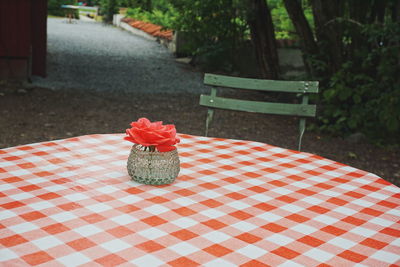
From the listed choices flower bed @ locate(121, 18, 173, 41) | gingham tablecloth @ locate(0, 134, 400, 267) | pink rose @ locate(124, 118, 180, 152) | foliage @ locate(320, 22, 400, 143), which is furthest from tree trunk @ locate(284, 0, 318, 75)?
flower bed @ locate(121, 18, 173, 41)

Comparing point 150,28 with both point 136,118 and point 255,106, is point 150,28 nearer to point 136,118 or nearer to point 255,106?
point 136,118

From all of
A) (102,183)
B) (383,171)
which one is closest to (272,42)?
(383,171)

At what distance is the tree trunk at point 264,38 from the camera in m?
8.16

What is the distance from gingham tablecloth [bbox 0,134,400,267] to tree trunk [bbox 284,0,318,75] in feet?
16.2

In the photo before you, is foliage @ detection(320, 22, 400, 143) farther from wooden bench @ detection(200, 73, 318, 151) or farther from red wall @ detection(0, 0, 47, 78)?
red wall @ detection(0, 0, 47, 78)

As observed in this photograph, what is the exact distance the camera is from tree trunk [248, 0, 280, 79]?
8164mm

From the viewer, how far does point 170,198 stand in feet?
5.41

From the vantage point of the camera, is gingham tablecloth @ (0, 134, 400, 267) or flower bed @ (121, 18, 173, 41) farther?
flower bed @ (121, 18, 173, 41)

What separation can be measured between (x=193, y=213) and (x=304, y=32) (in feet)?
19.1

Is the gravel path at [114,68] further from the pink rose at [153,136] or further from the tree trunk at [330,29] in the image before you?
the pink rose at [153,136]

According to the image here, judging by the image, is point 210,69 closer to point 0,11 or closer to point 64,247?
point 0,11

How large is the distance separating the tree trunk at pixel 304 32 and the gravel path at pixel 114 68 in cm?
258

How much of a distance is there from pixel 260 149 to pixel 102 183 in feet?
3.05

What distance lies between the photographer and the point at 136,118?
22.3ft
